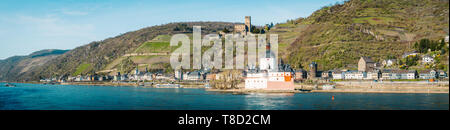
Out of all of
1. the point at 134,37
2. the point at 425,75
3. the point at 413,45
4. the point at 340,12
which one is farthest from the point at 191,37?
the point at 425,75

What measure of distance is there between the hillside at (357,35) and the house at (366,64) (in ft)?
10.4

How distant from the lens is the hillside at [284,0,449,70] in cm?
7794

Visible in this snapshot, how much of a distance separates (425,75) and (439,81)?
5.32 meters

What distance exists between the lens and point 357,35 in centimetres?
8919

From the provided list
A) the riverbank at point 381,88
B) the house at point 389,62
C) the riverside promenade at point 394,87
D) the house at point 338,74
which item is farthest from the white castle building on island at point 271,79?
the house at point 389,62

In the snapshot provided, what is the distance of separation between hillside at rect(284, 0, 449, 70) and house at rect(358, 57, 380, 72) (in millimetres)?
3163

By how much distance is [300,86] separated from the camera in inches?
2586

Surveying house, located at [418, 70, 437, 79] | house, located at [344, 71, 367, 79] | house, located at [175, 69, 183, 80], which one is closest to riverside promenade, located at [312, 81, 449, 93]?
house, located at [418, 70, 437, 79]

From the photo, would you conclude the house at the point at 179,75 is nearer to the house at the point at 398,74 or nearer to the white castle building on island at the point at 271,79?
the white castle building on island at the point at 271,79

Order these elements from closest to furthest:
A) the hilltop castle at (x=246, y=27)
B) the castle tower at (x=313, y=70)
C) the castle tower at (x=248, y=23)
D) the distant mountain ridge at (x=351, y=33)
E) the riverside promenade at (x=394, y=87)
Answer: the riverside promenade at (x=394, y=87)
the castle tower at (x=313, y=70)
the distant mountain ridge at (x=351, y=33)
the hilltop castle at (x=246, y=27)
the castle tower at (x=248, y=23)

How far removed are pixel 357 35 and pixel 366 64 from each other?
19.1m

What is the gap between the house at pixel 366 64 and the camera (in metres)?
71.8
